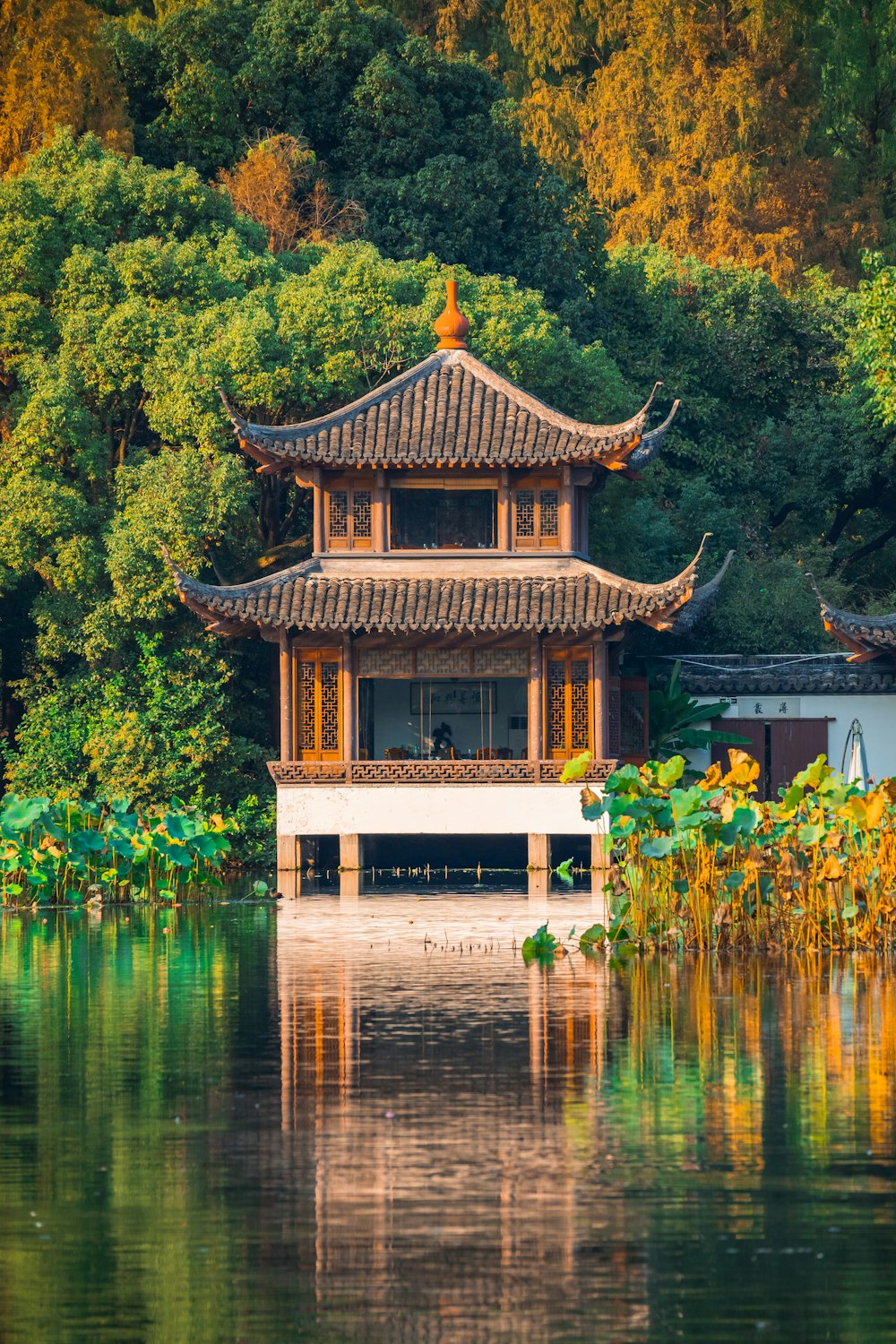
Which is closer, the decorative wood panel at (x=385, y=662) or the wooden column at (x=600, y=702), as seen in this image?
the wooden column at (x=600, y=702)

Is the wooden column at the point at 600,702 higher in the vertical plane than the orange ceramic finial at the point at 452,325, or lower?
lower

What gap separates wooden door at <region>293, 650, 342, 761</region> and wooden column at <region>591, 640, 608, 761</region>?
3827 mm

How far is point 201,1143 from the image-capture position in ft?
43.6

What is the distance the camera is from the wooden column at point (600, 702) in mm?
34500

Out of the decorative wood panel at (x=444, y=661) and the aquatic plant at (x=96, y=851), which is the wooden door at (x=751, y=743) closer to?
the decorative wood panel at (x=444, y=661)

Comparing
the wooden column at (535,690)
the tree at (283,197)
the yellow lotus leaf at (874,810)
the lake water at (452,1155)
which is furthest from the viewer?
the tree at (283,197)

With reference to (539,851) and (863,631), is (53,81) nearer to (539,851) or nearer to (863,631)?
(539,851)

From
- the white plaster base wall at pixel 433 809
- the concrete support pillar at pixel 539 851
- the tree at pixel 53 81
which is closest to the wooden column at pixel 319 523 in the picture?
the white plaster base wall at pixel 433 809

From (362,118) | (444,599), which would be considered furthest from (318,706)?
(362,118)

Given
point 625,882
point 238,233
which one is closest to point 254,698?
point 238,233

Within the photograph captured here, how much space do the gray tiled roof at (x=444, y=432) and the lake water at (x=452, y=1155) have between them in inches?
536

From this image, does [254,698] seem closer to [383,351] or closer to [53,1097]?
[383,351]

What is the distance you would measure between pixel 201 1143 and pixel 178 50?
1485 inches

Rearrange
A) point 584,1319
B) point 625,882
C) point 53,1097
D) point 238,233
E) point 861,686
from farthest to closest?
1. point 238,233
2. point 861,686
3. point 625,882
4. point 53,1097
5. point 584,1319
